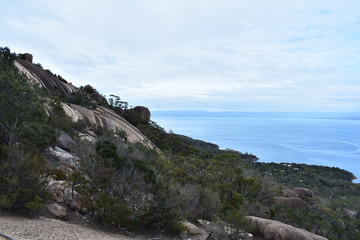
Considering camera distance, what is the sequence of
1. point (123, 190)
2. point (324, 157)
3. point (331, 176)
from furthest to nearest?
point (324, 157), point (331, 176), point (123, 190)

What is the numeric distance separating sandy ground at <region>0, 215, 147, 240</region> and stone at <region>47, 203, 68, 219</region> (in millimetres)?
286

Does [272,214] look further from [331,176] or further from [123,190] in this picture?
[331,176]

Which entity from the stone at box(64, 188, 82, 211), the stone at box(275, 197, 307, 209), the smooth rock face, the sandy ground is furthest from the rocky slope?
the sandy ground

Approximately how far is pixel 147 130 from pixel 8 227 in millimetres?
28346

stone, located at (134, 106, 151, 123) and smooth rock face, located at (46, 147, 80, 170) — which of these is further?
stone, located at (134, 106, 151, 123)

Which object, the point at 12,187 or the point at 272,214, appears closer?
the point at 12,187

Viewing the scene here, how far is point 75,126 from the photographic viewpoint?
1864 centimetres

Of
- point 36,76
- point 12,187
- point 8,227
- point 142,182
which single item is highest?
point 36,76

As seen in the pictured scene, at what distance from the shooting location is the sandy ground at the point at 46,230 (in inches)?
218

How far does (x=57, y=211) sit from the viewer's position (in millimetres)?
7277

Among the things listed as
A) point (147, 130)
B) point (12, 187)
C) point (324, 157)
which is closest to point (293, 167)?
point (324, 157)

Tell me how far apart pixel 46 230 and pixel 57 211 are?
127 centimetres

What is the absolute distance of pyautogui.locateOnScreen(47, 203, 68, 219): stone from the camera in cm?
720

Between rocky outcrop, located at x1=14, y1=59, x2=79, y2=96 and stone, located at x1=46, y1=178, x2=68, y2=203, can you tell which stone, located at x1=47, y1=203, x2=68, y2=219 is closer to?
stone, located at x1=46, y1=178, x2=68, y2=203
